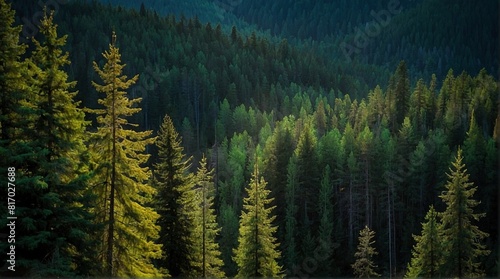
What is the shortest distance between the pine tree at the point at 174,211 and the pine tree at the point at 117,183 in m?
7.90

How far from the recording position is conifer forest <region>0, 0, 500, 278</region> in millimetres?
13008

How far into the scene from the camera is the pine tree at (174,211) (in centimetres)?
2327

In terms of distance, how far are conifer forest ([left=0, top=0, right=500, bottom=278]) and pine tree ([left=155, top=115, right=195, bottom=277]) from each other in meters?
0.11

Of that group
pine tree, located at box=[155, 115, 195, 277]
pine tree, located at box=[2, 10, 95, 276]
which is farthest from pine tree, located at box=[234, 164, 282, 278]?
A: pine tree, located at box=[2, 10, 95, 276]

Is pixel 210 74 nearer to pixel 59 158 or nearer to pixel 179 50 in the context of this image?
pixel 179 50

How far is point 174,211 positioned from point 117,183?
900cm

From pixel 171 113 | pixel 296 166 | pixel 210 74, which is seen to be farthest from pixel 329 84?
pixel 296 166

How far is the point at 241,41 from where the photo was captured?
162000 millimetres

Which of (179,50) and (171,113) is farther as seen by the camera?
(179,50)

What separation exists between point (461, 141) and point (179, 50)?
334ft

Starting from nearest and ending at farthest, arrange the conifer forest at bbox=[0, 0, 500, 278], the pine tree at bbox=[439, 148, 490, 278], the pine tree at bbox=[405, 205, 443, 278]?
the conifer forest at bbox=[0, 0, 500, 278]
the pine tree at bbox=[439, 148, 490, 278]
the pine tree at bbox=[405, 205, 443, 278]
